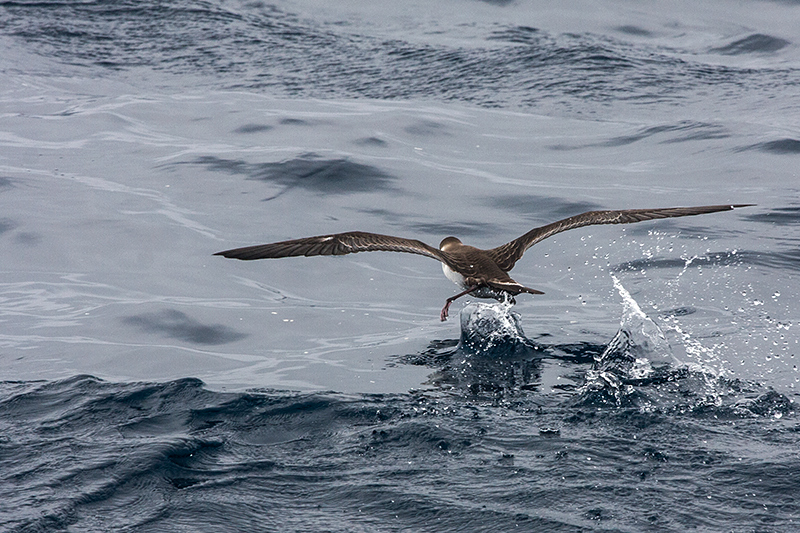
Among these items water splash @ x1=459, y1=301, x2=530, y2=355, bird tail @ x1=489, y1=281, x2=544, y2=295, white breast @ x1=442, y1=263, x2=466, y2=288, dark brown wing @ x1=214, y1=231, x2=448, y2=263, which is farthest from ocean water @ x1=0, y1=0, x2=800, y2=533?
dark brown wing @ x1=214, y1=231, x2=448, y2=263

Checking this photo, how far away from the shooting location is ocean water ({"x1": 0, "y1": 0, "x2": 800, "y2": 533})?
189 inches

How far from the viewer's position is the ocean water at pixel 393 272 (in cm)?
481

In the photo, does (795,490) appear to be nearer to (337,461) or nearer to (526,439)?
(526,439)

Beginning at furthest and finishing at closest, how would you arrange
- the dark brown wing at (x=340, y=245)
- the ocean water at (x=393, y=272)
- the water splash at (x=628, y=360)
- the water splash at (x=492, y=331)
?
the water splash at (x=492, y=331) < the dark brown wing at (x=340, y=245) < the water splash at (x=628, y=360) < the ocean water at (x=393, y=272)

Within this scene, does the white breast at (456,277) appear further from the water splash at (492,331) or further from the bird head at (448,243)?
the bird head at (448,243)

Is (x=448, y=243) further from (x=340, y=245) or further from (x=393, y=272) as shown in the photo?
(x=340, y=245)

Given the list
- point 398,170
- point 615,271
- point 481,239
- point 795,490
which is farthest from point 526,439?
point 398,170

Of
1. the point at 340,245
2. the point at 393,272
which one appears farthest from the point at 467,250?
the point at 393,272

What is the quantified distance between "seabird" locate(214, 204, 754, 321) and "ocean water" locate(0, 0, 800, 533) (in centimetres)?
43

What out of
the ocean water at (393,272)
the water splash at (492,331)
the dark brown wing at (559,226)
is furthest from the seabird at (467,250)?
the ocean water at (393,272)

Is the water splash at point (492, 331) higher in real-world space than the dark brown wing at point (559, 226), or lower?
lower

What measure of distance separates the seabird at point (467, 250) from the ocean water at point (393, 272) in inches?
16.8

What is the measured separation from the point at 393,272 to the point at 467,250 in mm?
1689

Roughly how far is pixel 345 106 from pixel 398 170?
270cm
